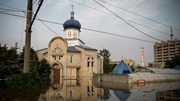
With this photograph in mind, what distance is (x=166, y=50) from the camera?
96688mm

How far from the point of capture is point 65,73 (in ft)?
99.6

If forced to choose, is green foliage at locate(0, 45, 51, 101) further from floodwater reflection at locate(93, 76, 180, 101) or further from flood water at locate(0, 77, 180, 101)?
floodwater reflection at locate(93, 76, 180, 101)

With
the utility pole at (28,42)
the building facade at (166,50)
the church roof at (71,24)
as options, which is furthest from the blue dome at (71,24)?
the building facade at (166,50)

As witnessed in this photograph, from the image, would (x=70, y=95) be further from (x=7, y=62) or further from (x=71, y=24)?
(x=71, y=24)

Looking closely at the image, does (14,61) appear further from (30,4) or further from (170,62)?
(170,62)

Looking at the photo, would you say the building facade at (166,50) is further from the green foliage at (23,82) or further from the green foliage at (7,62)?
the green foliage at (23,82)

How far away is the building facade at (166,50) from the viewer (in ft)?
300

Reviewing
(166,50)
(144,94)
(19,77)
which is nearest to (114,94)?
(144,94)

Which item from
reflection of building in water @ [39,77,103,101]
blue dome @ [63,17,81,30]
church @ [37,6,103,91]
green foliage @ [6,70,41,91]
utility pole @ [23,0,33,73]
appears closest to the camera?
reflection of building in water @ [39,77,103,101]

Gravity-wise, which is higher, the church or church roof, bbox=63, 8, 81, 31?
church roof, bbox=63, 8, 81, 31

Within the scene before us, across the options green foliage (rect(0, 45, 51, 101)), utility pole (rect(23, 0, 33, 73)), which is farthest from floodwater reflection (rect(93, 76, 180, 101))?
utility pole (rect(23, 0, 33, 73))

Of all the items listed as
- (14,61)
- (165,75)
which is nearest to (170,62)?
(165,75)

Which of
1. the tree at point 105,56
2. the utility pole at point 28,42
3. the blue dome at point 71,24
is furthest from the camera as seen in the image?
the tree at point 105,56

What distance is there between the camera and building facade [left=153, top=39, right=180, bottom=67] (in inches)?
3605
